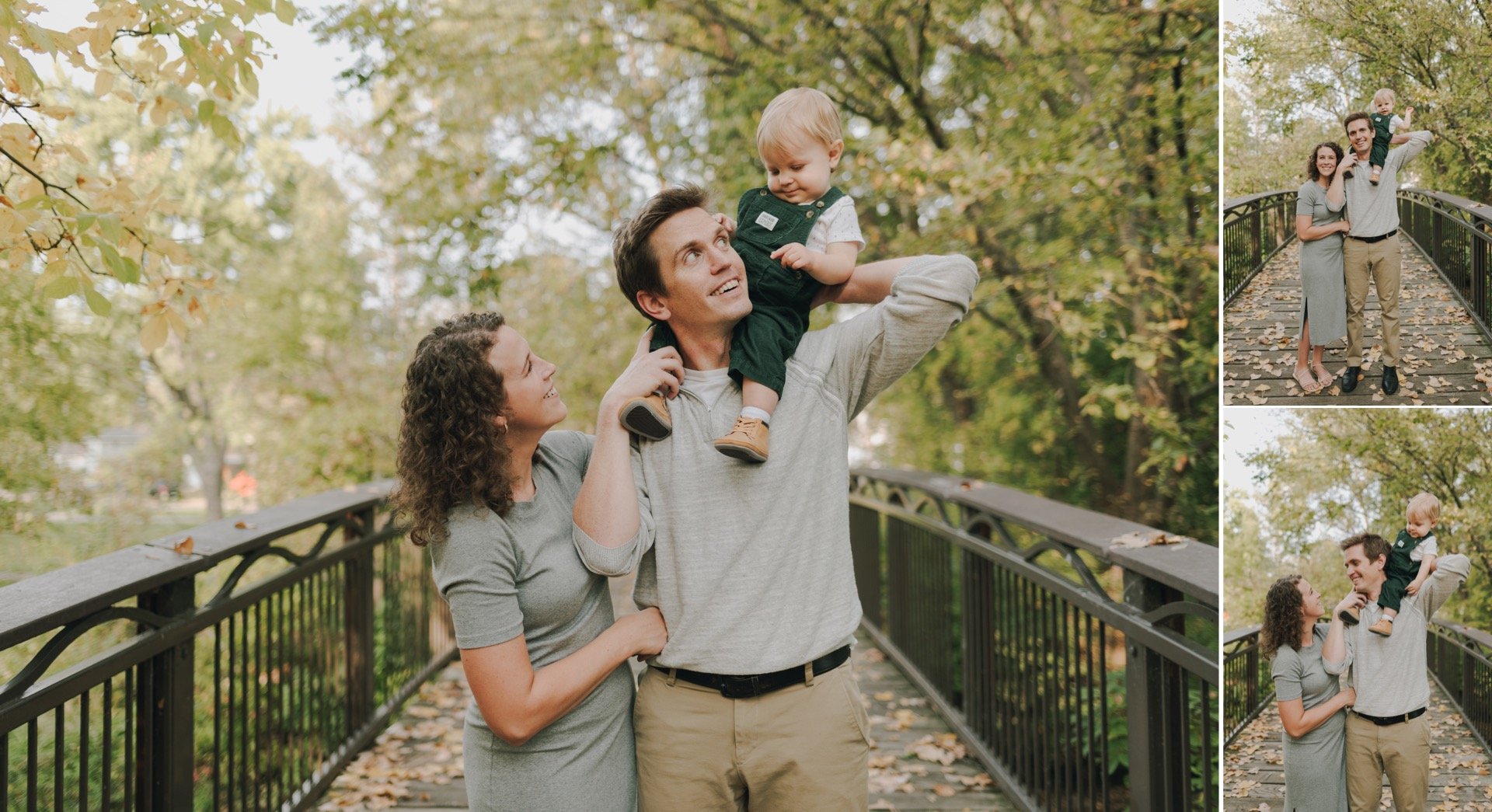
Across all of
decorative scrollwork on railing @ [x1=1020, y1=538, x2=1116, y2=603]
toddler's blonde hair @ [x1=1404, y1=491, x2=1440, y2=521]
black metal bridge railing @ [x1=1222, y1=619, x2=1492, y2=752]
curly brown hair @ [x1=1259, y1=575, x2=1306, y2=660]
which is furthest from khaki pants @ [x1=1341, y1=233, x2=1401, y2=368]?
decorative scrollwork on railing @ [x1=1020, y1=538, x2=1116, y2=603]

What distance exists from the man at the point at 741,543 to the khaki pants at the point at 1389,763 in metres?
0.89

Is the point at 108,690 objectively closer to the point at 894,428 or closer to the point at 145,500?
the point at 894,428

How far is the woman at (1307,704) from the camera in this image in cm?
182

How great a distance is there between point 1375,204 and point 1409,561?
0.65 m

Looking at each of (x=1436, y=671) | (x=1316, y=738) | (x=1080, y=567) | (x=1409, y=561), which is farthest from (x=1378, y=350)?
(x=1080, y=567)

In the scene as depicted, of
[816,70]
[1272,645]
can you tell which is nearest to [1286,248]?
[1272,645]

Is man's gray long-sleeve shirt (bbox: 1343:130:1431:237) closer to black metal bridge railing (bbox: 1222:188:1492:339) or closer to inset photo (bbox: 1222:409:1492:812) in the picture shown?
black metal bridge railing (bbox: 1222:188:1492:339)

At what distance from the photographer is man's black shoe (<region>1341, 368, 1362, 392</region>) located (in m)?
1.75

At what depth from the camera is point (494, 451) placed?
1799mm

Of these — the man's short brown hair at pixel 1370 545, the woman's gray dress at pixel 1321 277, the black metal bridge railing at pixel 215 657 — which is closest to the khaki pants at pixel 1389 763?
the man's short brown hair at pixel 1370 545

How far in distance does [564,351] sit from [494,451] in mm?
10258

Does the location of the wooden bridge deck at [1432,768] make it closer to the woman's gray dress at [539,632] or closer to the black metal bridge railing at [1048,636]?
the black metal bridge railing at [1048,636]

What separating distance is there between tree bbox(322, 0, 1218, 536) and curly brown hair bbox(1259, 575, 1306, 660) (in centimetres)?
273

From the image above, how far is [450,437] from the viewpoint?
1785 millimetres
